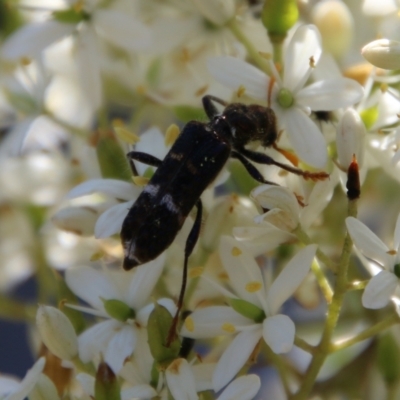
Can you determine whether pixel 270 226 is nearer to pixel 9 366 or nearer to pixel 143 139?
pixel 143 139

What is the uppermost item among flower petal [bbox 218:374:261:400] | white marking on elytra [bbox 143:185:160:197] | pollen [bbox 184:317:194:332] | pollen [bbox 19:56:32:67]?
white marking on elytra [bbox 143:185:160:197]

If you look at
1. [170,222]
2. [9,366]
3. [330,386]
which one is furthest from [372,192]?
[9,366]

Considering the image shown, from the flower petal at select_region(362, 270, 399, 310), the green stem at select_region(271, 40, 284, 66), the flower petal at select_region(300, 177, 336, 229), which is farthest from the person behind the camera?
the green stem at select_region(271, 40, 284, 66)

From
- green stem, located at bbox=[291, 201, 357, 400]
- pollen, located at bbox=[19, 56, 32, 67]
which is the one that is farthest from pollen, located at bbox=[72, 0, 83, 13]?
green stem, located at bbox=[291, 201, 357, 400]

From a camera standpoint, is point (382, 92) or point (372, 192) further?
point (372, 192)

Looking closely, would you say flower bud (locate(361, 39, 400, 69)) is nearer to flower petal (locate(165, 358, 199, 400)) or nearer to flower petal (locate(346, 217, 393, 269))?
flower petal (locate(346, 217, 393, 269))

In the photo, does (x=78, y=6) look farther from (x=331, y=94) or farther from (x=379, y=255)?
(x=379, y=255)

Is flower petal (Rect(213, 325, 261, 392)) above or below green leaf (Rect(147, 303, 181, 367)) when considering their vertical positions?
below
